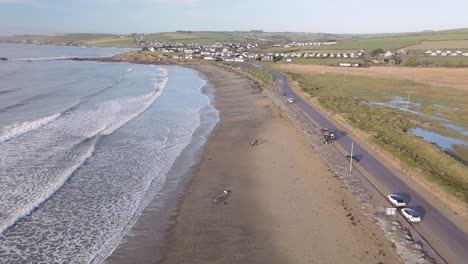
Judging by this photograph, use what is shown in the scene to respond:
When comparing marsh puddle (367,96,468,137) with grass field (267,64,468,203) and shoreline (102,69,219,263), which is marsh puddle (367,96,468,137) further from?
shoreline (102,69,219,263)

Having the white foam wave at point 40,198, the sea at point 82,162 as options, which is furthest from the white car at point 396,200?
the white foam wave at point 40,198

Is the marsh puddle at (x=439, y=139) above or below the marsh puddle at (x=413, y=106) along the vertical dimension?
below

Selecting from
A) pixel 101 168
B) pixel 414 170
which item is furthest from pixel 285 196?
pixel 101 168

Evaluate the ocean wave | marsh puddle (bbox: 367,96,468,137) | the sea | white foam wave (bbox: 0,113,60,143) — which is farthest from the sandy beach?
white foam wave (bbox: 0,113,60,143)

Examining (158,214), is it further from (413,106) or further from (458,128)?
(413,106)

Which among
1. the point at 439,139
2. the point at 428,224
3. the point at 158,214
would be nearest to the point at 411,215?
the point at 428,224

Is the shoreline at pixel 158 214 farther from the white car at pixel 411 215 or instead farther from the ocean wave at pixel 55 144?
the white car at pixel 411 215
